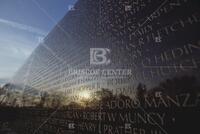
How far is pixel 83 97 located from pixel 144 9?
1.84 m

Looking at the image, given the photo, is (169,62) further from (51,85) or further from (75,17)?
(51,85)

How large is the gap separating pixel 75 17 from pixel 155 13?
2623 mm

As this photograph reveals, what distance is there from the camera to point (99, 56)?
330cm

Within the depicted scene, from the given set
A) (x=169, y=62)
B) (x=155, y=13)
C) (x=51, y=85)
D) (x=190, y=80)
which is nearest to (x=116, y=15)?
(x=155, y=13)

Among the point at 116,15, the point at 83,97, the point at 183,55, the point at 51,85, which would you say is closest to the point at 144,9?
the point at 116,15

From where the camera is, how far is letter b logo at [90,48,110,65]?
3.22 m

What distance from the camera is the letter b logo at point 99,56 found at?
3.22 metres

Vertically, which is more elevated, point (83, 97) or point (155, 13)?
point (155, 13)

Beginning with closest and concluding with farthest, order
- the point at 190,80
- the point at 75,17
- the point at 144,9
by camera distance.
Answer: the point at 190,80
the point at 144,9
the point at 75,17

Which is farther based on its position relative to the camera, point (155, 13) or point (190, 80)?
point (155, 13)

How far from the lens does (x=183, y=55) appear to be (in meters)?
1.91

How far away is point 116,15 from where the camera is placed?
3139 millimetres

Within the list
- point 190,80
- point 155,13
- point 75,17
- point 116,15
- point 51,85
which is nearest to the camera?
point 190,80

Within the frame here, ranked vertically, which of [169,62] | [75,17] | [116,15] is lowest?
[169,62]
